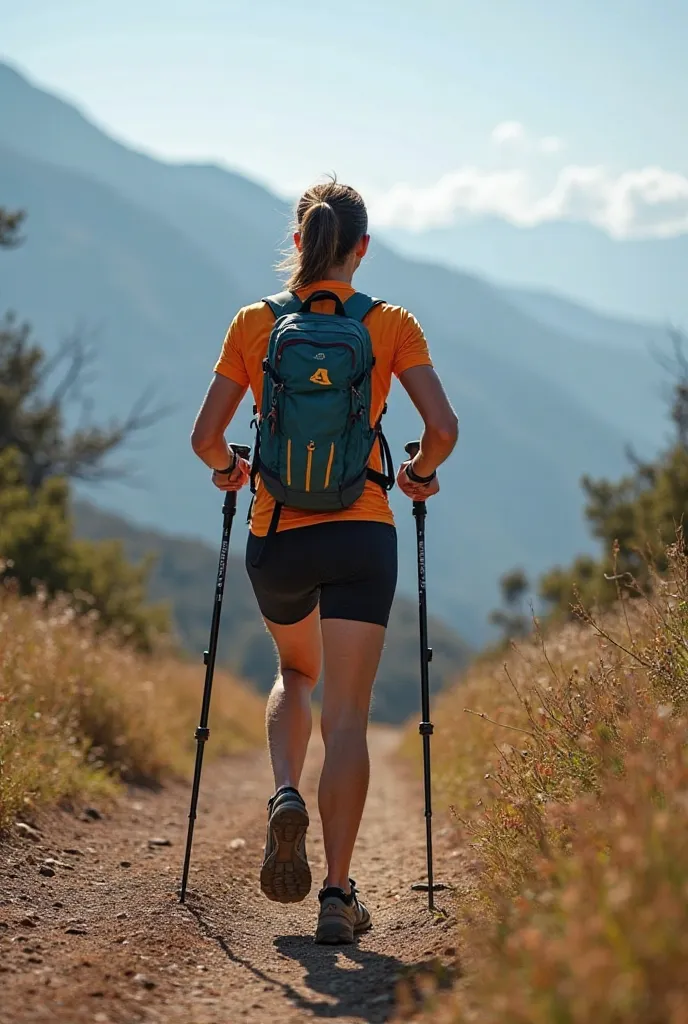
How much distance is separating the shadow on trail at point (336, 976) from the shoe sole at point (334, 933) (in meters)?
0.02

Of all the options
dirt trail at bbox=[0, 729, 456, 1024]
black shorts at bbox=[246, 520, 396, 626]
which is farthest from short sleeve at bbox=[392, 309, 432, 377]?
dirt trail at bbox=[0, 729, 456, 1024]

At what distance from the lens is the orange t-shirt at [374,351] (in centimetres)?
450

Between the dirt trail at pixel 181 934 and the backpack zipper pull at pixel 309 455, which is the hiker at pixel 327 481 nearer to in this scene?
the backpack zipper pull at pixel 309 455

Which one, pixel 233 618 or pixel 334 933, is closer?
pixel 334 933

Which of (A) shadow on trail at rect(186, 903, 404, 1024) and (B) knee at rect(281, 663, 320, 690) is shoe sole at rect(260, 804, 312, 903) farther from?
(B) knee at rect(281, 663, 320, 690)

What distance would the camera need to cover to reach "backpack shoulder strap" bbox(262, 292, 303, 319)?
4.60 m

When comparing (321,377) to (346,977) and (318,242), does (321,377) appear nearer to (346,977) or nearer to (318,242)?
(318,242)

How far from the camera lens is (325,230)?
4609 mm

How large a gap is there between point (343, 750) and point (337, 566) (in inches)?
27.3

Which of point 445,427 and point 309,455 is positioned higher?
point 445,427

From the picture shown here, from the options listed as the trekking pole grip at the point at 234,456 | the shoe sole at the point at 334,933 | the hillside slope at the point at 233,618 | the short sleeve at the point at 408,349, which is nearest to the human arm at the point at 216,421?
the trekking pole grip at the point at 234,456

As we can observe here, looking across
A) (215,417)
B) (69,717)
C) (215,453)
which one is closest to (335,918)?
(215,453)

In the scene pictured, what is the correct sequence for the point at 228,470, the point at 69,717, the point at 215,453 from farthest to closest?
1. the point at 69,717
2. the point at 228,470
3. the point at 215,453

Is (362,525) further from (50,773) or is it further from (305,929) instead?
(50,773)
